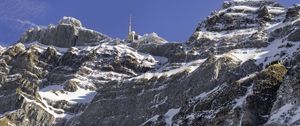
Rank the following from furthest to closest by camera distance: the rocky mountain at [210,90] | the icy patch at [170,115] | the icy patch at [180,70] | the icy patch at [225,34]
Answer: the icy patch at [225,34] < the icy patch at [180,70] < the icy patch at [170,115] < the rocky mountain at [210,90]

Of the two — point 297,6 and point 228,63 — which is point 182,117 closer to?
point 228,63

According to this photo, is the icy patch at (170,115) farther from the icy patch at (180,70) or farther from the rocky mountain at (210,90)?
the icy patch at (180,70)

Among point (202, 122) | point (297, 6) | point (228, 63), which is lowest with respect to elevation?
point (202, 122)

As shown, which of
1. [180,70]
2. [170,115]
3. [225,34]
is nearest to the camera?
[170,115]

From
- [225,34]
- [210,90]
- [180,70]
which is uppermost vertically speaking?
[225,34]

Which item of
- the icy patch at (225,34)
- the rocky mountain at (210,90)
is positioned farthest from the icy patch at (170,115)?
the icy patch at (225,34)

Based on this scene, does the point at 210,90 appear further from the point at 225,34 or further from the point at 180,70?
the point at 225,34

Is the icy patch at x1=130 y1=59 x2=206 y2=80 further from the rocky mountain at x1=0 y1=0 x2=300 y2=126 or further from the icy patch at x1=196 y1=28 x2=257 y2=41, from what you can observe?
the icy patch at x1=196 y1=28 x2=257 y2=41

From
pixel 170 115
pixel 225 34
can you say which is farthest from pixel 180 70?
pixel 170 115

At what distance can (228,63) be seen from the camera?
154875mm

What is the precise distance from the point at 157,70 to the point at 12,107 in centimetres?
3780

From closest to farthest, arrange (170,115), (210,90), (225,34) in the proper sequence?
(210,90)
(170,115)
(225,34)

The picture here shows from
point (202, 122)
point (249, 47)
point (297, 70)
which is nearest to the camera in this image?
point (297, 70)

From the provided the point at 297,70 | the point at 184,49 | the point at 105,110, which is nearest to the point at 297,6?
the point at 184,49
